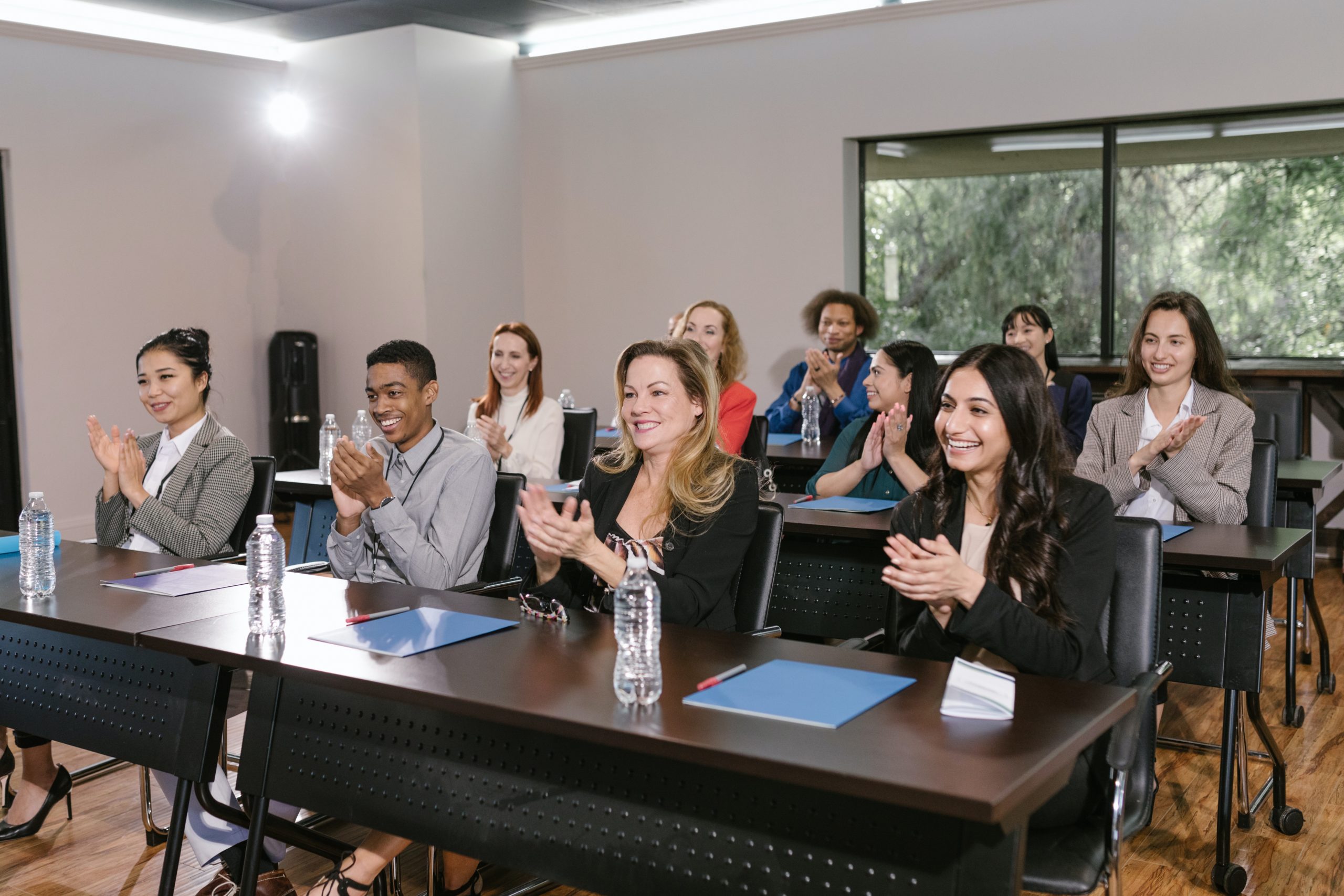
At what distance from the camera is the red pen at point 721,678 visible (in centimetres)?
185

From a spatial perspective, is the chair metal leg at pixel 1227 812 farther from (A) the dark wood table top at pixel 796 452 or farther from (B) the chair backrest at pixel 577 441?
(B) the chair backrest at pixel 577 441

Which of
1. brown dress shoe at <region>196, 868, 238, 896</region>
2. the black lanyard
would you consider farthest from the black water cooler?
brown dress shoe at <region>196, 868, 238, 896</region>

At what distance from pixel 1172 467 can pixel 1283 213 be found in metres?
3.87

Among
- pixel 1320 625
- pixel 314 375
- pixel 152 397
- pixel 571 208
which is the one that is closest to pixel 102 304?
pixel 314 375

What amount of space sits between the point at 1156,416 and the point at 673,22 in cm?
529

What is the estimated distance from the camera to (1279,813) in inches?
123

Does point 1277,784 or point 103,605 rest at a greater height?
point 103,605

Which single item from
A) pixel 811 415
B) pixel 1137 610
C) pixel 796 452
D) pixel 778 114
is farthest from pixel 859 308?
pixel 1137 610

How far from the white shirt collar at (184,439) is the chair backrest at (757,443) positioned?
5.62 feet

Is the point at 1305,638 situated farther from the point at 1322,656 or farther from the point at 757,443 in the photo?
the point at 757,443

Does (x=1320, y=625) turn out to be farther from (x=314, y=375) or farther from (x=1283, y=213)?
(x=314, y=375)

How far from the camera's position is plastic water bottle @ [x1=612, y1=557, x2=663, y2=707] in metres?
1.80

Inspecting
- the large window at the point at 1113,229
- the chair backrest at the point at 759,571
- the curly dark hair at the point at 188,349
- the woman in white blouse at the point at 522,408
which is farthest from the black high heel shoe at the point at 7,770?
the large window at the point at 1113,229

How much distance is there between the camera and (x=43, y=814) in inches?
127
